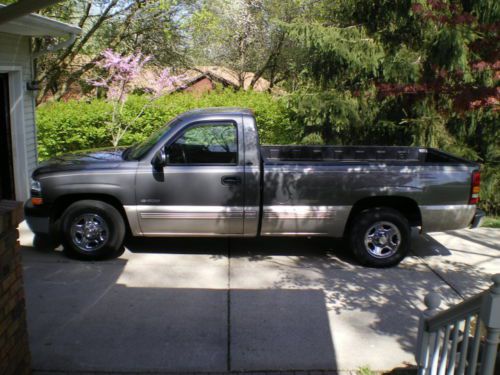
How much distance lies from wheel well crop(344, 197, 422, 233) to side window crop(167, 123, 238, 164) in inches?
64.6

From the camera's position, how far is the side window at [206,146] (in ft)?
21.5

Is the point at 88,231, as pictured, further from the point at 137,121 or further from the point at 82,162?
the point at 137,121

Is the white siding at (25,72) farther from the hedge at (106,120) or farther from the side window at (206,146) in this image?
the side window at (206,146)

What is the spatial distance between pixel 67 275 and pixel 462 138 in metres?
7.61

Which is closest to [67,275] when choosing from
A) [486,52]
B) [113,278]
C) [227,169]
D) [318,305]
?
[113,278]

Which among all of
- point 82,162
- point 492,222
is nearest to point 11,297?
point 82,162

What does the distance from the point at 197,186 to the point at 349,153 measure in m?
2.56

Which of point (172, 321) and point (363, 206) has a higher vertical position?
point (363, 206)

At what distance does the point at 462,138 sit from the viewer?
10273mm

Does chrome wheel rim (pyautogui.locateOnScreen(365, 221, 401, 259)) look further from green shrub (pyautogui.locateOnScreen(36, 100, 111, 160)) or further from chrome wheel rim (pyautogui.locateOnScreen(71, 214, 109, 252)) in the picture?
green shrub (pyautogui.locateOnScreen(36, 100, 111, 160))

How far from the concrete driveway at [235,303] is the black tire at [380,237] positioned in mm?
176

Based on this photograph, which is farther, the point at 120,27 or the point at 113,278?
the point at 120,27

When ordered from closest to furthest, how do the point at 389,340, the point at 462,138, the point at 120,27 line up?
the point at 389,340 → the point at 462,138 → the point at 120,27

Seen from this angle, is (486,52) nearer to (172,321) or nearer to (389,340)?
(389,340)
